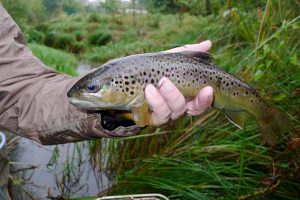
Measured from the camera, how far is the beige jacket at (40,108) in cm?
202

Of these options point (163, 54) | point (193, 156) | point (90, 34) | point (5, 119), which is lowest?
point (90, 34)

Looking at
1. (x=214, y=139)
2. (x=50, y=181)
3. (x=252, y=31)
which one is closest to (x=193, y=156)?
(x=214, y=139)

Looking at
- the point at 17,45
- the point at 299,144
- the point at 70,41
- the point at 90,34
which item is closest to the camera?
the point at 17,45

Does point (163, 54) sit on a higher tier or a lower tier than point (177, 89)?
higher

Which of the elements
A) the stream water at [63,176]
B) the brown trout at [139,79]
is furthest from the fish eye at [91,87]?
the stream water at [63,176]

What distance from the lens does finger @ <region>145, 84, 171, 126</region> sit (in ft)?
5.87

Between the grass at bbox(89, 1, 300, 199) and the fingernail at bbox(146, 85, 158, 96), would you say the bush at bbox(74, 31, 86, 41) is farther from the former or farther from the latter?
the fingernail at bbox(146, 85, 158, 96)

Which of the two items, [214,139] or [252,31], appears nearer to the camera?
[214,139]

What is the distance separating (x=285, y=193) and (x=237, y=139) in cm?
61

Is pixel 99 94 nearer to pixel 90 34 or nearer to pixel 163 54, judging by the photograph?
pixel 163 54

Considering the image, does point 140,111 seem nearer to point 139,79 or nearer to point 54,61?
point 139,79

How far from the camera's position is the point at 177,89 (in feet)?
5.99

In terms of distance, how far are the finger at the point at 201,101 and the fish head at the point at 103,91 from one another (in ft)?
0.97

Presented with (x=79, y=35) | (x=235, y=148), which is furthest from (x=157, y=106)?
(x=79, y=35)
